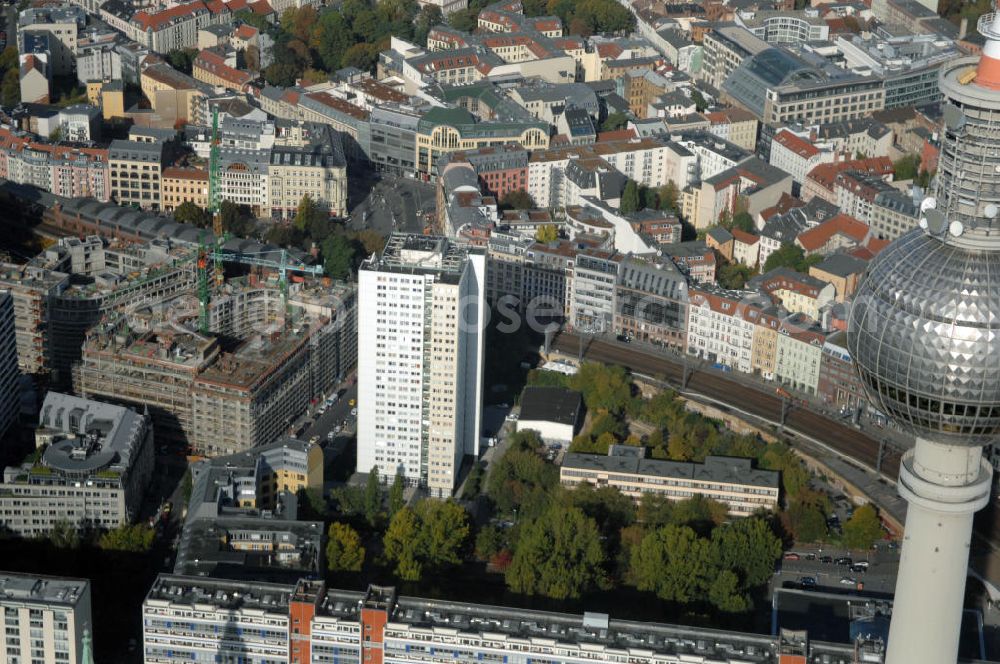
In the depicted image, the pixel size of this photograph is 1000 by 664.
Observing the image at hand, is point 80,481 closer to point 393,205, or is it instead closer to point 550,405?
point 550,405

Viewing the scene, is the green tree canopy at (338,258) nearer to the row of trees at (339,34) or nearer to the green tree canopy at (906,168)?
the row of trees at (339,34)

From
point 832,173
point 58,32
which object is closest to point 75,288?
point 58,32

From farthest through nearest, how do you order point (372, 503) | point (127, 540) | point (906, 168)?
point (906, 168)
point (372, 503)
point (127, 540)

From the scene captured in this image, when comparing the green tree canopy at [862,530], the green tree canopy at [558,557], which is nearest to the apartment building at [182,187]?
the green tree canopy at [558,557]

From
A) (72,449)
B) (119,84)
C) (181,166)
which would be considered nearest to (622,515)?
(72,449)

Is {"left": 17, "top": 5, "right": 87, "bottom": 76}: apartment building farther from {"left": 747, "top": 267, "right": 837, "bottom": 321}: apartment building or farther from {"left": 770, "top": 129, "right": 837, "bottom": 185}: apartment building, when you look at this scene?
{"left": 747, "top": 267, "right": 837, "bottom": 321}: apartment building
